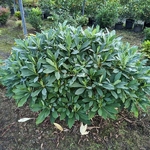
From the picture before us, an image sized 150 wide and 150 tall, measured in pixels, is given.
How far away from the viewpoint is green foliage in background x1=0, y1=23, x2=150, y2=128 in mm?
1574

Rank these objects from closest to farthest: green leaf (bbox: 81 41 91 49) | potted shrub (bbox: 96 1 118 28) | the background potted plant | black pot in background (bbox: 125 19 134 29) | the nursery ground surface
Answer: green leaf (bbox: 81 41 91 49), the nursery ground surface, potted shrub (bbox: 96 1 118 28), the background potted plant, black pot in background (bbox: 125 19 134 29)

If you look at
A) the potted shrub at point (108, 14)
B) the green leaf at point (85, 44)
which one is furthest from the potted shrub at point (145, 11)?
the green leaf at point (85, 44)

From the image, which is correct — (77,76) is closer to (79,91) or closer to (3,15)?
(79,91)

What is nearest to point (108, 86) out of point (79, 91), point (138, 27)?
point (79, 91)

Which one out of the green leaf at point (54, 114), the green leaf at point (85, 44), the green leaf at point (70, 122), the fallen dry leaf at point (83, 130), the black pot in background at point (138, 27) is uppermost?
the green leaf at point (85, 44)

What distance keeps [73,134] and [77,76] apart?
752 millimetres

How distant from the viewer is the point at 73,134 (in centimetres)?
194

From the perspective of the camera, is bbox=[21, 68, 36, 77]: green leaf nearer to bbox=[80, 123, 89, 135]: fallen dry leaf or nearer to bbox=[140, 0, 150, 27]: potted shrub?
bbox=[80, 123, 89, 135]: fallen dry leaf

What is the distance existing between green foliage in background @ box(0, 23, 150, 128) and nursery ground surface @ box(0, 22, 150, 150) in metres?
0.31

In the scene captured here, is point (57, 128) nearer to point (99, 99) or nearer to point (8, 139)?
point (8, 139)

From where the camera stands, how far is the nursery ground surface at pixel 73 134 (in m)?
1.84

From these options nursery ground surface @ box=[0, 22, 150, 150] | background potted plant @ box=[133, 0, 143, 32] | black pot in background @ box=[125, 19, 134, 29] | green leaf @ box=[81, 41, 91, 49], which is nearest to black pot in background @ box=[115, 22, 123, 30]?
black pot in background @ box=[125, 19, 134, 29]

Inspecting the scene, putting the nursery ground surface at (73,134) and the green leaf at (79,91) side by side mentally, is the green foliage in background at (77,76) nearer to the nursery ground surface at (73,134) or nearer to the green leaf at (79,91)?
the green leaf at (79,91)

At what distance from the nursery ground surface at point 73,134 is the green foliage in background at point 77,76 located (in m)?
0.31
